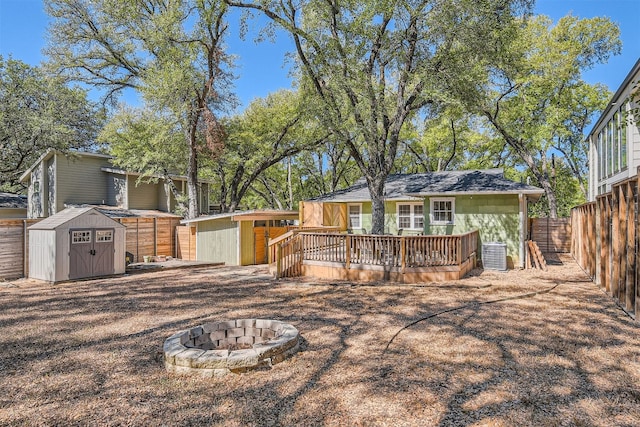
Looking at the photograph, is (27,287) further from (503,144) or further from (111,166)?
(503,144)

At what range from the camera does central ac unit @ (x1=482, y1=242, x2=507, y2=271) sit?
11.7 m

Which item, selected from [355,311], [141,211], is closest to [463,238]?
[355,311]

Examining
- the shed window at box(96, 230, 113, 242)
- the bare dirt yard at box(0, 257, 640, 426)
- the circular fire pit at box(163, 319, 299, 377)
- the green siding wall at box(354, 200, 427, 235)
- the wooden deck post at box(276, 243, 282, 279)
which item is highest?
the green siding wall at box(354, 200, 427, 235)

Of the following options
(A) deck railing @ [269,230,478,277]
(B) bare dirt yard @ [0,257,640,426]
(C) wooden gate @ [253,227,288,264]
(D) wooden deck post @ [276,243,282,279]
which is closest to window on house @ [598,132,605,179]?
(A) deck railing @ [269,230,478,277]

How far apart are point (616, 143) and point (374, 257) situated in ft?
33.6

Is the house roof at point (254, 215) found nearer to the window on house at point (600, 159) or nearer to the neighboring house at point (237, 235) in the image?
the neighboring house at point (237, 235)

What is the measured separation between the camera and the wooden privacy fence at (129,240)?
431 inches

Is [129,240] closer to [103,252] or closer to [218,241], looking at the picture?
[103,252]

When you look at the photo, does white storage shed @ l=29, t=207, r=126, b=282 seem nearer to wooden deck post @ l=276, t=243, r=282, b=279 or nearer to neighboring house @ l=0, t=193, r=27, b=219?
wooden deck post @ l=276, t=243, r=282, b=279

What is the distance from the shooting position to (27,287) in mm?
9891

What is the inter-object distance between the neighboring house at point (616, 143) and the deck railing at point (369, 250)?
14.8 feet

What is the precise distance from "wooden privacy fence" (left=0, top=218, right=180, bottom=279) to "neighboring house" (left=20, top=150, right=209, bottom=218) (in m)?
4.17

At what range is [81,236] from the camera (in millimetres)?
11023

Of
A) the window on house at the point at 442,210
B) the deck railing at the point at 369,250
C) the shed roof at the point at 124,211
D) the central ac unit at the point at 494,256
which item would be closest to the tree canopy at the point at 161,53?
the shed roof at the point at 124,211
